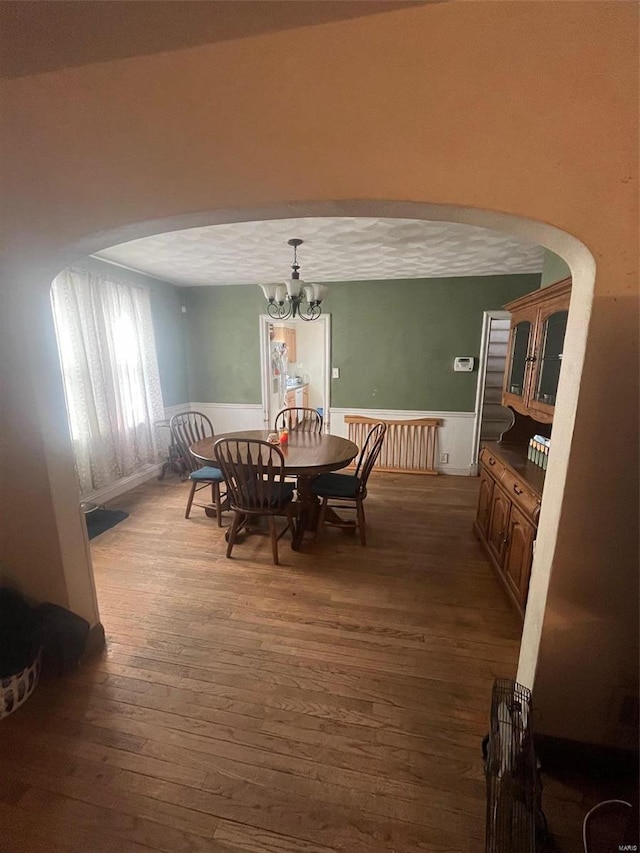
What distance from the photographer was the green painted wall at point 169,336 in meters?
4.21

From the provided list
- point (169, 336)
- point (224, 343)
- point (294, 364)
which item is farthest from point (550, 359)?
point (294, 364)

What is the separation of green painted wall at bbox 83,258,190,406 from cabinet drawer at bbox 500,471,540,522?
3951mm

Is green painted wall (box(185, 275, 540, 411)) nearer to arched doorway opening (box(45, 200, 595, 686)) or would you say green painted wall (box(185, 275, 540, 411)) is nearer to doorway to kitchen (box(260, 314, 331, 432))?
doorway to kitchen (box(260, 314, 331, 432))

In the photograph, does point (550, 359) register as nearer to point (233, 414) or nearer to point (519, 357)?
point (519, 357)

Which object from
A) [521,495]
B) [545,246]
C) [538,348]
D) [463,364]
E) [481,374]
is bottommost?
[521,495]

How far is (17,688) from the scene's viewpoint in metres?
1.48

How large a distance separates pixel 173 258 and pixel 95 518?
2545mm

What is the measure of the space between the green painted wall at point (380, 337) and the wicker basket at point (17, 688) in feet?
12.0

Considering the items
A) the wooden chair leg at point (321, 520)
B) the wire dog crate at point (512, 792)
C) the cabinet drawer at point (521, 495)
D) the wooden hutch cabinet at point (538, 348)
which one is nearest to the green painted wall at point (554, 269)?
the wooden hutch cabinet at point (538, 348)

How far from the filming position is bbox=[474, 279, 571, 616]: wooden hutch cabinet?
1918 mm

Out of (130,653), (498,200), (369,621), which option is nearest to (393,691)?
(369,621)

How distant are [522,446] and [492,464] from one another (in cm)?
36

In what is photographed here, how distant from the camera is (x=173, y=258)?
3.34 m

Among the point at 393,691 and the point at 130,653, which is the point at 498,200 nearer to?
the point at 393,691
